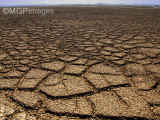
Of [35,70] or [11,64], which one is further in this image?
[11,64]

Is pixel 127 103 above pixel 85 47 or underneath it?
underneath

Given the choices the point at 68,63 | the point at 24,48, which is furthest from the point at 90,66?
the point at 24,48

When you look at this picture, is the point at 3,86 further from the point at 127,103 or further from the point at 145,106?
the point at 145,106

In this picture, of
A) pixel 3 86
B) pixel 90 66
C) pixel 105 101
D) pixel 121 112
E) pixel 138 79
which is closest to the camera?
pixel 121 112

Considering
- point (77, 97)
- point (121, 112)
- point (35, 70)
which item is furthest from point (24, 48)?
point (121, 112)

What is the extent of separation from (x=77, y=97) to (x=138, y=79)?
25.7 inches

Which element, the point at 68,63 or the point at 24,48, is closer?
the point at 68,63

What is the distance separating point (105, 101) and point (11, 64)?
4.02ft

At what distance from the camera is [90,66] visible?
173 cm

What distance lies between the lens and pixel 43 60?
190cm

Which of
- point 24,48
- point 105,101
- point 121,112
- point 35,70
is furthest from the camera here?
point 24,48

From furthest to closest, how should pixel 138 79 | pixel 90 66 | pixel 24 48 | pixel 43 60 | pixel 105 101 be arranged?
pixel 24 48, pixel 43 60, pixel 90 66, pixel 138 79, pixel 105 101

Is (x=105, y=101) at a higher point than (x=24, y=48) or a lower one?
lower

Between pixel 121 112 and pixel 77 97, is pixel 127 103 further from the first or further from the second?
pixel 77 97
